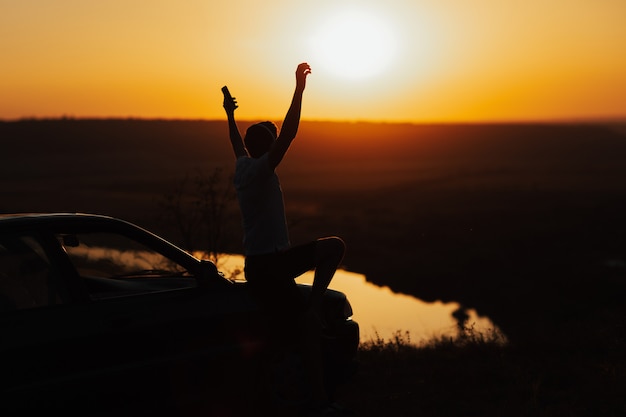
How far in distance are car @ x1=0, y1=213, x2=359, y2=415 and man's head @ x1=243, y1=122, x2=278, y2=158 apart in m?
0.78

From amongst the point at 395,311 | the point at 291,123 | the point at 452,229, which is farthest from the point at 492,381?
the point at 452,229

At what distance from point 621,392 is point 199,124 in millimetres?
147780

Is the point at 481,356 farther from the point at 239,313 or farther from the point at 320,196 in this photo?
the point at 320,196

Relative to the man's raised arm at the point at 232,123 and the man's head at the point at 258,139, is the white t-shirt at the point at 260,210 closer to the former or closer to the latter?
the man's head at the point at 258,139

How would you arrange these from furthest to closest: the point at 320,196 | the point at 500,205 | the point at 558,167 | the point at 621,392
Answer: the point at 558,167 < the point at 320,196 < the point at 500,205 < the point at 621,392

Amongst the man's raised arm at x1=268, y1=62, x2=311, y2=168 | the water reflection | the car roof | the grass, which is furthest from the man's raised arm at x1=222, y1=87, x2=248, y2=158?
the water reflection

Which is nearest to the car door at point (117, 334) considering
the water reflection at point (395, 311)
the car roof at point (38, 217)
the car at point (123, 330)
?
the car at point (123, 330)

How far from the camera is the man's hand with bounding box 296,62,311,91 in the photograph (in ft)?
17.1

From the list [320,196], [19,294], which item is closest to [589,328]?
[19,294]

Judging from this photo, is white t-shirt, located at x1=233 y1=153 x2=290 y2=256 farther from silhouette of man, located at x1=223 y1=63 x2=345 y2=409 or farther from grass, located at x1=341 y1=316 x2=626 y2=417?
grass, located at x1=341 y1=316 x2=626 y2=417

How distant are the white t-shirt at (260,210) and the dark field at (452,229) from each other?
79.7 inches

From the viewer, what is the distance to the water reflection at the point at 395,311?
798 inches

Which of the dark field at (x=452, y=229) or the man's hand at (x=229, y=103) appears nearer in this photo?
the man's hand at (x=229, y=103)

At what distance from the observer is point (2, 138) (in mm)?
114188
